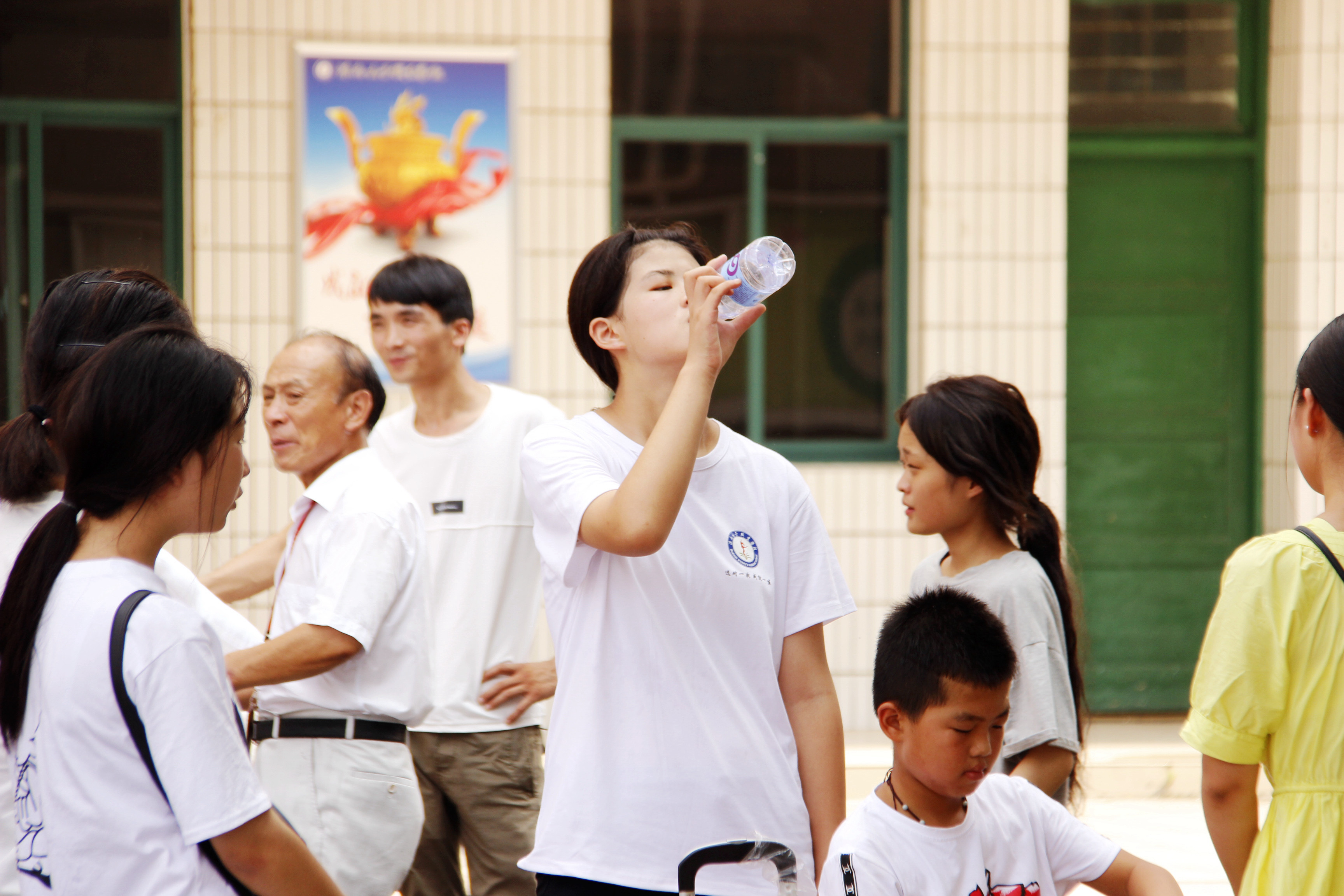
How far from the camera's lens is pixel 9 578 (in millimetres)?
1848

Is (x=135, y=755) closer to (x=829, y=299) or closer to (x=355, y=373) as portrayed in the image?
(x=355, y=373)

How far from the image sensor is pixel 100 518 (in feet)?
6.01

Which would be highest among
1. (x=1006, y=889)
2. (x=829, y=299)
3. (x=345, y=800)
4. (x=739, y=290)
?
(x=829, y=299)

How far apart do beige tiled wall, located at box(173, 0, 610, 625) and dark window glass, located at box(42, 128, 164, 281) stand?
0.49m

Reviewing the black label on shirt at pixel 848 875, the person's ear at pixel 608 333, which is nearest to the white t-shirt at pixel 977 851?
the black label on shirt at pixel 848 875

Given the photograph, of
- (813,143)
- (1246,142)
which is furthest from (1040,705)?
(1246,142)

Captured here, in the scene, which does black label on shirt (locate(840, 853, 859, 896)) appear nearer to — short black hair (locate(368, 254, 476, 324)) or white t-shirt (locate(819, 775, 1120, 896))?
white t-shirt (locate(819, 775, 1120, 896))

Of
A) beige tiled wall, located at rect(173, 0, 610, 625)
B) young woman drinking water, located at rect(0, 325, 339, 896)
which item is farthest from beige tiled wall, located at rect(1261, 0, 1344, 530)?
young woman drinking water, located at rect(0, 325, 339, 896)

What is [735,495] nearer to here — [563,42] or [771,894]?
[771,894]

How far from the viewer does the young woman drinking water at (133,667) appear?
171 cm

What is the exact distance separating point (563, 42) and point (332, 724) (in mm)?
4431

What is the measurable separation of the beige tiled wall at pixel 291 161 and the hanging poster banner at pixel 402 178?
0.27 feet

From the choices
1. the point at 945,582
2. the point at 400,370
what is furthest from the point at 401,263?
the point at 945,582

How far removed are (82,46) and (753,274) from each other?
5689 mm
